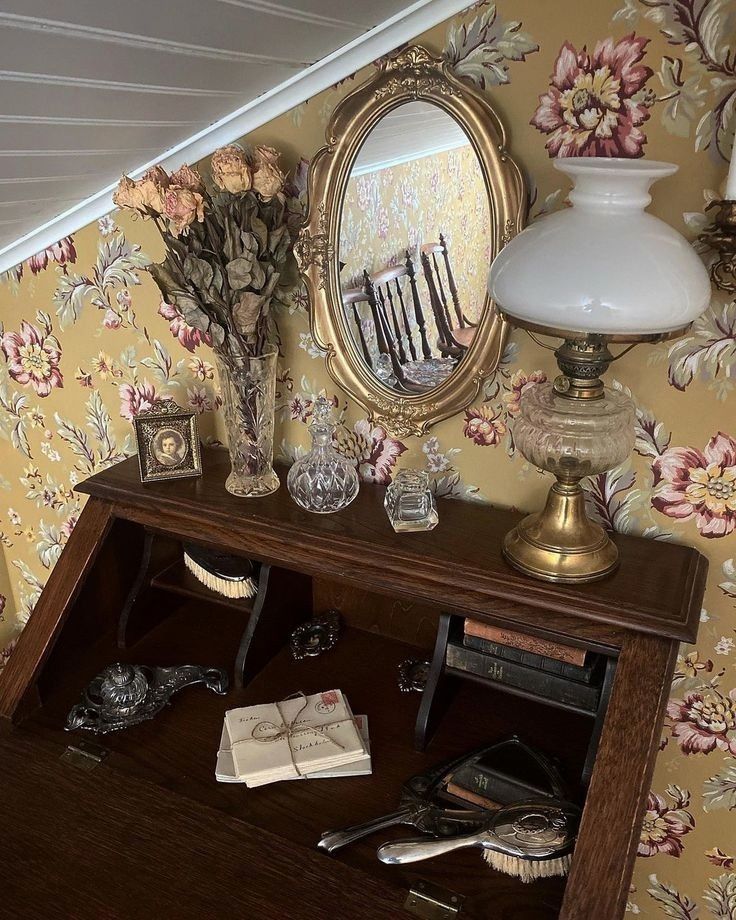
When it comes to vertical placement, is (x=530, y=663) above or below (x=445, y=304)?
Answer: below

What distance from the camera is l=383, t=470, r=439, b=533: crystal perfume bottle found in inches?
42.1

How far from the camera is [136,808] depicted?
0.97 meters

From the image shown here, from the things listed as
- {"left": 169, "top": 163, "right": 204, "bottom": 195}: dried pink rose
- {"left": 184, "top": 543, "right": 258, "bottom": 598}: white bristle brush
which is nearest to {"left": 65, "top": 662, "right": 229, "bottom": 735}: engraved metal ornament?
{"left": 184, "top": 543, "right": 258, "bottom": 598}: white bristle brush

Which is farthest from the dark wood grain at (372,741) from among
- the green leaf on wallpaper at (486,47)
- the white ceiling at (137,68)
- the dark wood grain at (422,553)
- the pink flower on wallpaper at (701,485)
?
the green leaf on wallpaper at (486,47)

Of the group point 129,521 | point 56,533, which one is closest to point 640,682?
point 129,521

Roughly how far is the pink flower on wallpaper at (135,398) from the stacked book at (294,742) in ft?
2.02

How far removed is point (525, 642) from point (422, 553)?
0.18 meters

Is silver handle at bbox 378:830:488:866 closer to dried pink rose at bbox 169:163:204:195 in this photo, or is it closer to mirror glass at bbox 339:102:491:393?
mirror glass at bbox 339:102:491:393

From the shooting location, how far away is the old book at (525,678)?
0.95 metres

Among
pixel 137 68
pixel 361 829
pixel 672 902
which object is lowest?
pixel 672 902

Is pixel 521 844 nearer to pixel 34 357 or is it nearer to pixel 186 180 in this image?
pixel 186 180

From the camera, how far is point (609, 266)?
0.74 m

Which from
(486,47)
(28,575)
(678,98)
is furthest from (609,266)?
(28,575)

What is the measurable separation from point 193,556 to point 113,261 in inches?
21.7
